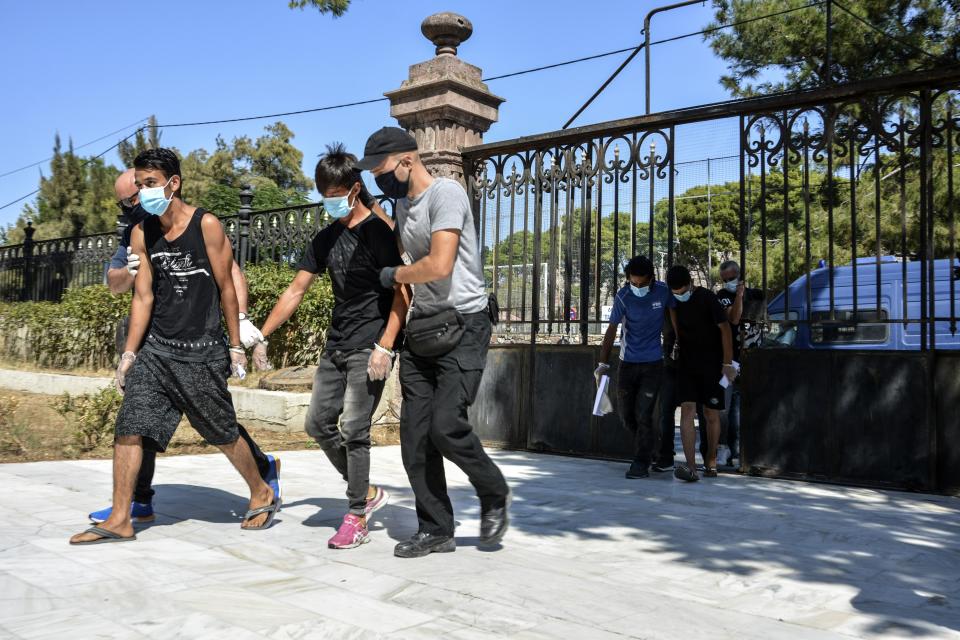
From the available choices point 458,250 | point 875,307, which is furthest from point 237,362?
point 875,307

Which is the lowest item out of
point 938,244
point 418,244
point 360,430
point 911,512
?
point 911,512

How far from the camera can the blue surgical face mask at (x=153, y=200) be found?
4422 mm

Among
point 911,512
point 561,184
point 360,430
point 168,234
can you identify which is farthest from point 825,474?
point 168,234

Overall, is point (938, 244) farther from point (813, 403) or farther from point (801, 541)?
point (801, 541)

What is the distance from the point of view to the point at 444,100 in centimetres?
865

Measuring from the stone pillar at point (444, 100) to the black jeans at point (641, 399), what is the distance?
2993 millimetres

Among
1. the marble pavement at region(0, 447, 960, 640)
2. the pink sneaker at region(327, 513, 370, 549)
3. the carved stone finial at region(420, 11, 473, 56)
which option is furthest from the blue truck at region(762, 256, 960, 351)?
the pink sneaker at region(327, 513, 370, 549)

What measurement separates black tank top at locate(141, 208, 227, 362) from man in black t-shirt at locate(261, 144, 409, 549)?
346 millimetres

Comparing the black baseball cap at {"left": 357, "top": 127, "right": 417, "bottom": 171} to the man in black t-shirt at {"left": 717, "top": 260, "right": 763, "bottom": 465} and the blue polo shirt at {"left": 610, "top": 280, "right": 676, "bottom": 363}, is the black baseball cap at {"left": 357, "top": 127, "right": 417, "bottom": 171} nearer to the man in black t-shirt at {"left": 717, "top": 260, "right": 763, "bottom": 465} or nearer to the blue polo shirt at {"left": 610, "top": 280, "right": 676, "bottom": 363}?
the blue polo shirt at {"left": 610, "top": 280, "right": 676, "bottom": 363}

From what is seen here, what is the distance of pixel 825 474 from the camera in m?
6.98

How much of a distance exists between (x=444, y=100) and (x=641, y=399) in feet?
11.9

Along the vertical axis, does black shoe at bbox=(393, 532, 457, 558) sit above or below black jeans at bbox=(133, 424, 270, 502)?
below

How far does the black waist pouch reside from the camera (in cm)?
416

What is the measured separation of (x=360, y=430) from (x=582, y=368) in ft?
14.0
